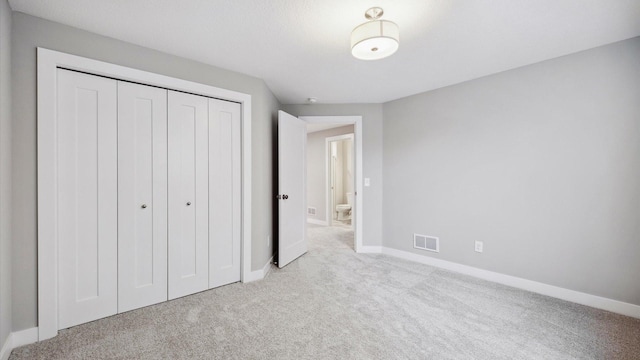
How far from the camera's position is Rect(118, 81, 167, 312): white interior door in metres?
2.16

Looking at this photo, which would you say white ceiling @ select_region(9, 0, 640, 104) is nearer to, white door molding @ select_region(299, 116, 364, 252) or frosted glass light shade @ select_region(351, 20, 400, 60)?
frosted glass light shade @ select_region(351, 20, 400, 60)

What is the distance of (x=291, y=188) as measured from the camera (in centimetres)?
347

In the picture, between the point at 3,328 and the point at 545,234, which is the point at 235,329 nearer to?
the point at 3,328

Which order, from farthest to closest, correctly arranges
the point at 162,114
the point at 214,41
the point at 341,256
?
1. the point at 341,256
2. the point at 162,114
3. the point at 214,41

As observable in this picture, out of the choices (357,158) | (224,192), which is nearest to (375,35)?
(224,192)

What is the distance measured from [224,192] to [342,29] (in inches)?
76.0

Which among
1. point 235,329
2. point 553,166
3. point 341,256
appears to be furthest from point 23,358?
point 553,166

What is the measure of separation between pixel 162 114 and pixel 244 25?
3.73 feet

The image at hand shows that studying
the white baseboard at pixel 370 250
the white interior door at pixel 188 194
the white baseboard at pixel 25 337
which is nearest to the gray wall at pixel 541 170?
the white baseboard at pixel 370 250

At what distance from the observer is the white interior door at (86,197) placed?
→ 1.92m

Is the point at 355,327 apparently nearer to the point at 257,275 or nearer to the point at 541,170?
the point at 257,275

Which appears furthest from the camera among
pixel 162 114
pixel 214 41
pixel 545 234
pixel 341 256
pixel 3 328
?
pixel 341 256

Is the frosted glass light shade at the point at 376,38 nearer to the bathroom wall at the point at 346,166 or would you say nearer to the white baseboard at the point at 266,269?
the white baseboard at the point at 266,269

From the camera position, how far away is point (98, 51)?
2012 mm
